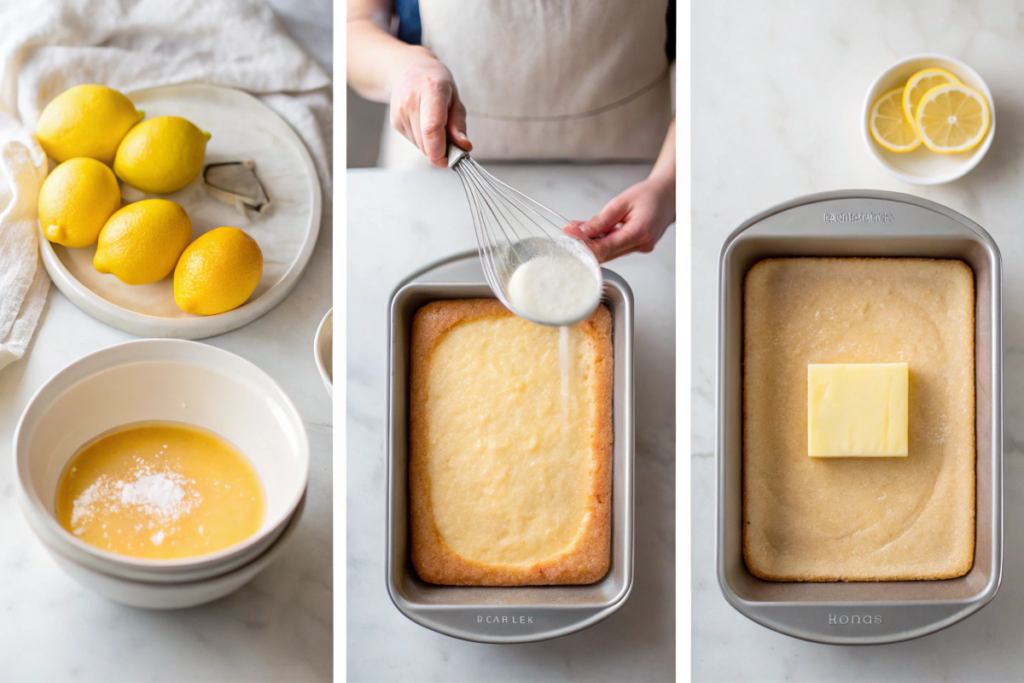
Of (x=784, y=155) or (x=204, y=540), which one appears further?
(x=784, y=155)

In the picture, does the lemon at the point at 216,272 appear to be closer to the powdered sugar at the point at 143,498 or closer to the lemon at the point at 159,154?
the lemon at the point at 159,154

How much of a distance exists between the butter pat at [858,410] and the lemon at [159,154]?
2.43 feet

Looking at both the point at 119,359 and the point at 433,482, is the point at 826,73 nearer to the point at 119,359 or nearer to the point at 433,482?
the point at 433,482

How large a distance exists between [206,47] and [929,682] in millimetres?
1177

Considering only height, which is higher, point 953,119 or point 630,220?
point 953,119

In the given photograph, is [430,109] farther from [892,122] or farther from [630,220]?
[892,122]

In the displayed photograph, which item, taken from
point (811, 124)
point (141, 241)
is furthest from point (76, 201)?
point (811, 124)

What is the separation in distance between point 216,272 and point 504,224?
33 cm

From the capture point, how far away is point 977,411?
2.56 feet

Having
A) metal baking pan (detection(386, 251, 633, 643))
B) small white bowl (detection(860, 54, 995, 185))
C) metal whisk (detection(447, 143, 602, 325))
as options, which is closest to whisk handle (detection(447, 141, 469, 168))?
metal whisk (detection(447, 143, 602, 325))

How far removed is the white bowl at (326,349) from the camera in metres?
0.85

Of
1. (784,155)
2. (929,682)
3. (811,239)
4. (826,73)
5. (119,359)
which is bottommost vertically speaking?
(929,682)

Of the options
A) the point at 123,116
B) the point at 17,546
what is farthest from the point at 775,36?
the point at 17,546

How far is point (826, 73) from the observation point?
0.90 meters
